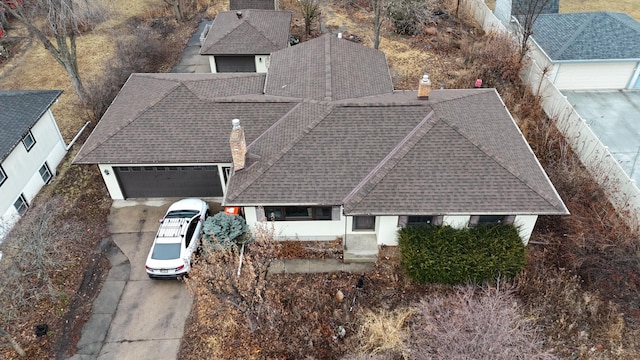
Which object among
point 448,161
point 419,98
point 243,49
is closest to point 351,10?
point 243,49

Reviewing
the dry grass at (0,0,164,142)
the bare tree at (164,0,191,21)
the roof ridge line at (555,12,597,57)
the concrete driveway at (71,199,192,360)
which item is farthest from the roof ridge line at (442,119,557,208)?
the bare tree at (164,0,191,21)

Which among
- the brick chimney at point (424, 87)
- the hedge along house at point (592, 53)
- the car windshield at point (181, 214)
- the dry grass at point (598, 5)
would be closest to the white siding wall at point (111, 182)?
the car windshield at point (181, 214)

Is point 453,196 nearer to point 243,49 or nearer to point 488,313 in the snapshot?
point 488,313

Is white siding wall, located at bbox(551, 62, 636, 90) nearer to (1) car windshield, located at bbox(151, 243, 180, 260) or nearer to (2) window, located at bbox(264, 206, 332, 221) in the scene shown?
(2) window, located at bbox(264, 206, 332, 221)

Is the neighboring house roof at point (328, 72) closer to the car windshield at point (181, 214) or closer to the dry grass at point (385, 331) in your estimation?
the car windshield at point (181, 214)

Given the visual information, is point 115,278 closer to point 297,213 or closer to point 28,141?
point 297,213

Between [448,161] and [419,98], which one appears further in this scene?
[419,98]
